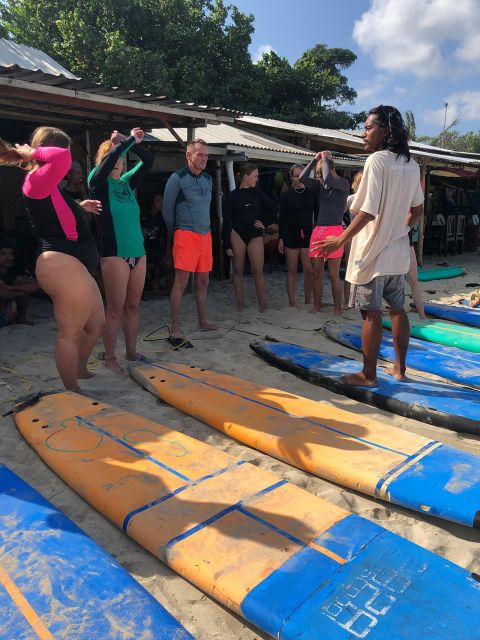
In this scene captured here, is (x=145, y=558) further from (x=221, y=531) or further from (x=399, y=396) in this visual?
(x=399, y=396)

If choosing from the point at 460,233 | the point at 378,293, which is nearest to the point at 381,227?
the point at 378,293

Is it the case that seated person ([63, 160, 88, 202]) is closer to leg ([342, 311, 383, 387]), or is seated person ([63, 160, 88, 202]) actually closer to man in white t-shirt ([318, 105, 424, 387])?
man in white t-shirt ([318, 105, 424, 387])

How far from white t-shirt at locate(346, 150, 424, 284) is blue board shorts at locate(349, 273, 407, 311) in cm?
6

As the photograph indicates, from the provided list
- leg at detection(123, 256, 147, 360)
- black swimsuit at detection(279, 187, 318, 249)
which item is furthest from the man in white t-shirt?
black swimsuit at detection(279, 187, 318, 249)

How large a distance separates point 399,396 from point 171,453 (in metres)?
1.75

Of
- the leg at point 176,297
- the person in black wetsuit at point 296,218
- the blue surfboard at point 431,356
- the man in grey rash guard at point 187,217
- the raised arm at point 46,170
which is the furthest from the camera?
the person in black wetsuit at point 296,218

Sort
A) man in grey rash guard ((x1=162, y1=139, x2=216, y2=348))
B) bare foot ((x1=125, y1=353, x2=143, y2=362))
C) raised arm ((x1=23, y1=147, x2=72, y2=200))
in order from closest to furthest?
raised arm ((x1=23, y1=147, x2=72, y2=200)), bare foot ((x1=125, y1=353, x2=143, y2=362)), man in grey rash guard ((x1=162, y1=139, x2=216, y2=348))

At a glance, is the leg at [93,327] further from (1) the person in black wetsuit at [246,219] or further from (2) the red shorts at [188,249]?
(1) the person in black wetsuit at [246,219]

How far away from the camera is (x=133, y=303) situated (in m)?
4.21

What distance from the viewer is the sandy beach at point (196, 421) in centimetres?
190

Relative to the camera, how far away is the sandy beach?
1900mm

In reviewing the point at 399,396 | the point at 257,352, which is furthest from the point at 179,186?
the point at 399,396

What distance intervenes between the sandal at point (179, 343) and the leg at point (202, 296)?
54cm

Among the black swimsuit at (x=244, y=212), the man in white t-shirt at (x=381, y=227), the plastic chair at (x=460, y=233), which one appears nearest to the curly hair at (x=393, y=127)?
the man in white t-shirt at (x=381, y=227)
